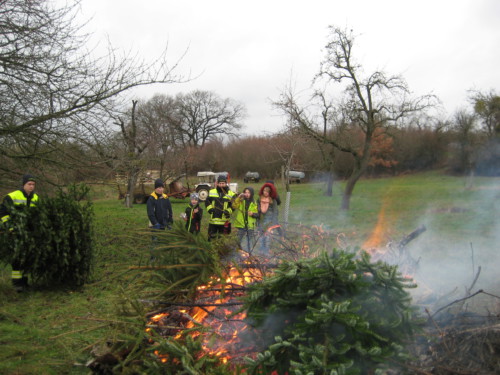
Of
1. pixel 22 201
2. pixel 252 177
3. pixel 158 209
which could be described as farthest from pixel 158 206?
pixel 252 177

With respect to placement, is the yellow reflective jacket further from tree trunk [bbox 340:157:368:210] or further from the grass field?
tree trunk [bbox 340:157:368:210]

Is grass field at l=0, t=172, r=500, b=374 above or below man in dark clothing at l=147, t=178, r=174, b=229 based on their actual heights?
below

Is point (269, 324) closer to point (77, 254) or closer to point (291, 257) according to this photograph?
point (291, 257)

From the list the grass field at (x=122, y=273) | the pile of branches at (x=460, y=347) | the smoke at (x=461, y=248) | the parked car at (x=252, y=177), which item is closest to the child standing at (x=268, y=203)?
the grass field at (x=122, y=273)

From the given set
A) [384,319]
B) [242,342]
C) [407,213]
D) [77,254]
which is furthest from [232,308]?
[407,213]

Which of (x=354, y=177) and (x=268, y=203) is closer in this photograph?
(x=268, y=203)

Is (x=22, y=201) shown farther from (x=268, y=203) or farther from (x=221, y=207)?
(x=268, y=203)

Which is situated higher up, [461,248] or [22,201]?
[22,201]

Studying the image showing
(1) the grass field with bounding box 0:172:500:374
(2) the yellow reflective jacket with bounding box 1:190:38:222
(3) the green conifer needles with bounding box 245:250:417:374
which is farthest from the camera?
(2) the yellow reflective jacket with bounding box 1:190:38:222

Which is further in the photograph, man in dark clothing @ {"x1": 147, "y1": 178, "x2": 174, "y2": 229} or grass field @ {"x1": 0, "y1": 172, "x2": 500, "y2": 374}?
man in dark clothing @ {"x1": 147, "y1": 178, "x2": 174, "y2": 229}

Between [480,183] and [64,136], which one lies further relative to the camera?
[480,183]

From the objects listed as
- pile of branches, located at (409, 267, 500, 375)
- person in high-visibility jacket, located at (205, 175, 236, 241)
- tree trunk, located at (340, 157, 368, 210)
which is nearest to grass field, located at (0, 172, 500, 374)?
pile of branches, located at (409, 267, 500, 375)

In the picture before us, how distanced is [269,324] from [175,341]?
65 centimetres

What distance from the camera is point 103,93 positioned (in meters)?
7.27
